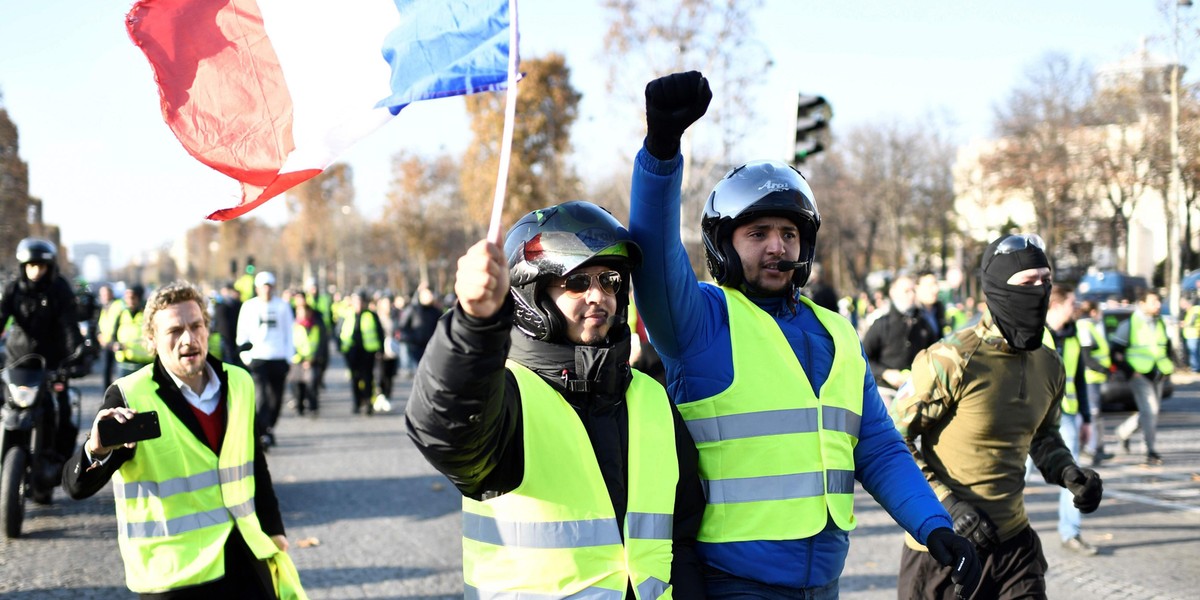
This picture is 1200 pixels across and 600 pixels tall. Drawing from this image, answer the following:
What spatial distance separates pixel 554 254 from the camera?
246cm

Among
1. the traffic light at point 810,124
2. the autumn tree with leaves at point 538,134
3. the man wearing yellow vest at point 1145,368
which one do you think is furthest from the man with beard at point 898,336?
the autumn tree with leaves at point 538,134

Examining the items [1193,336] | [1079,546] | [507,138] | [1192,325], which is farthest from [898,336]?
[1193,336]

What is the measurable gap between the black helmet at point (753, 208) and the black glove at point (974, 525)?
4.25 ft

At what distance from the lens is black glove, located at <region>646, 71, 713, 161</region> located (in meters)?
2.37

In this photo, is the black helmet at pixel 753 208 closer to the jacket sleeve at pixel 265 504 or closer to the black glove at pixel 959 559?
the black glove at pixel 959 559

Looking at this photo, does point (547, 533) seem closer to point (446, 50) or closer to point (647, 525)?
point (647, 525)

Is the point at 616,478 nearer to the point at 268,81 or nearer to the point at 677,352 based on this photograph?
the point at 677,352

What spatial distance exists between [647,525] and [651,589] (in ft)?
0.48

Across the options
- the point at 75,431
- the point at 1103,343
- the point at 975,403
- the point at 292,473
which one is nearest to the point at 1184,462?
the point at 1103,343

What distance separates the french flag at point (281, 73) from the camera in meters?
2.55

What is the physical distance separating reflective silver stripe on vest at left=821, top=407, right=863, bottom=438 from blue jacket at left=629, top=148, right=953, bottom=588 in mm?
84

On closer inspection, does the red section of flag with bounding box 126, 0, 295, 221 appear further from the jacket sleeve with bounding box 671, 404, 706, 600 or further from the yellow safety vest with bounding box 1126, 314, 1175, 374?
the yellow safety vest with bounding box 1126, 314, 1175, 374

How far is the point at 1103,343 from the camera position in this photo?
37.7ft

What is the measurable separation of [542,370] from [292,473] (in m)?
7.96
